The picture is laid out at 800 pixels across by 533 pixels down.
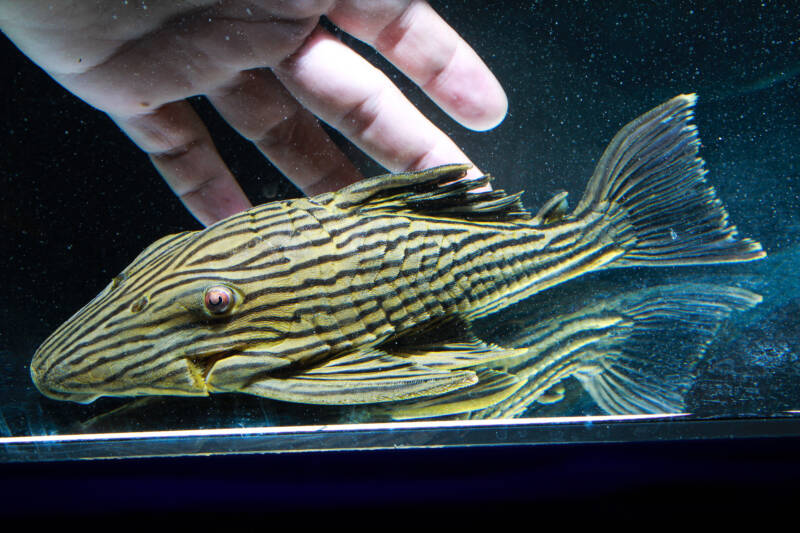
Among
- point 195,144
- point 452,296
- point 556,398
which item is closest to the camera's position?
point 556,398

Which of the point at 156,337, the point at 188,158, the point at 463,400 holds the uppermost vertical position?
the point at 188,158

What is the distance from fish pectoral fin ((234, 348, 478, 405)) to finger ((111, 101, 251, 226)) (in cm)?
78

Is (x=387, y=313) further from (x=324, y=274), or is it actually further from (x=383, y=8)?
(x=383, y=8)

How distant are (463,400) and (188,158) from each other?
1.17 metres

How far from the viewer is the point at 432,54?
158 centimetres

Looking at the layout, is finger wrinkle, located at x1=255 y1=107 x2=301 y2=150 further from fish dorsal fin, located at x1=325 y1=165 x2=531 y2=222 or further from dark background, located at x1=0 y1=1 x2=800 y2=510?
fish dorsal fin, located at x1=325 y1=165 x2=531 y2=222

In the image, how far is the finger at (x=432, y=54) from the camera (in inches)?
57.8

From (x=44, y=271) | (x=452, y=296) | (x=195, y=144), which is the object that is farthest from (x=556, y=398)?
(x=44, y=271)

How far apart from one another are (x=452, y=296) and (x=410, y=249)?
0.20m

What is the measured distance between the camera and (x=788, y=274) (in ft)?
5.60

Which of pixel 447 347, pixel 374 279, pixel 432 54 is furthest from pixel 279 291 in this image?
pixel 432 54

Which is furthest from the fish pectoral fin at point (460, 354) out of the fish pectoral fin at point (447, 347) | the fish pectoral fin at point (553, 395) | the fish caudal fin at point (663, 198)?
the fish caudal fin at point (663, 198)

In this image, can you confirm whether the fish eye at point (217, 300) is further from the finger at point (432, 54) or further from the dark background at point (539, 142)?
the finger at point (432, 54)

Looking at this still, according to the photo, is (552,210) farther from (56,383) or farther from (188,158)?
(56,383)
